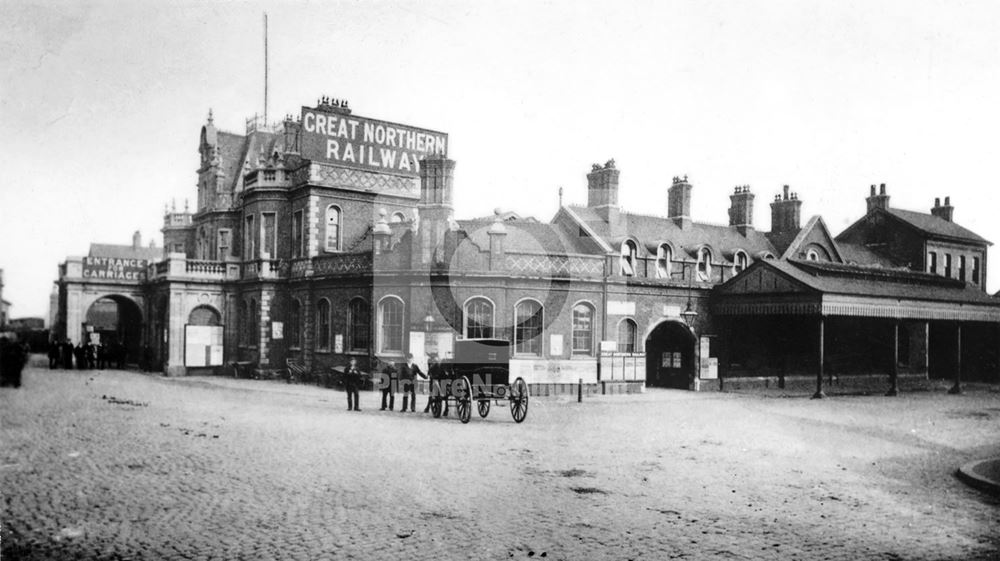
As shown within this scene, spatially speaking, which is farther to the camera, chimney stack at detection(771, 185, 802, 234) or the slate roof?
chimney stack at detection(771, 185, 802, 234)

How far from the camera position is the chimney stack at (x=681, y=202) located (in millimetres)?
31375

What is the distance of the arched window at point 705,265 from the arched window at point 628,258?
11.4ft

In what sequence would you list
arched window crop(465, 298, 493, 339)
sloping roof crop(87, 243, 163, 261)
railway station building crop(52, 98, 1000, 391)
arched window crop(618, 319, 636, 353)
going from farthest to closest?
1. sloping roof crop(87, 243, 163, 261)
2. arched window crop(618, 319, 636, 353)
3. railway station building crop(52, 98, 1000, 391)
4. arched window crop(465, 298, 493, 339)

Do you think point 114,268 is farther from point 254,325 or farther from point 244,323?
point 254,325

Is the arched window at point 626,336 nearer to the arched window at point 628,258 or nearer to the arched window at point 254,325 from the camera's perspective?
the arched window at point 628,258

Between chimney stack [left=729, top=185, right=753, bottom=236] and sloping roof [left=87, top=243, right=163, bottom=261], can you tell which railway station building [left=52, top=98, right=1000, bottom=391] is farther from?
sloping roof [left=87, top=243, right=163, bottom=261]

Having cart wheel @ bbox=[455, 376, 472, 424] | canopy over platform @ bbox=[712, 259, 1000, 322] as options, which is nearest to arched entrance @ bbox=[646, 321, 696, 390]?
canopy over platform @ bbox=[712, 259, 1000, 322]

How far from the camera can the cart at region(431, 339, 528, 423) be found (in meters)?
17.3

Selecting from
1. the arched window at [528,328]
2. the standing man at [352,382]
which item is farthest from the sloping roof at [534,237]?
the standing man at [352,382]

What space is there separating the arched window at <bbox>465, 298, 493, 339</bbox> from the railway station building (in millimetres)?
67

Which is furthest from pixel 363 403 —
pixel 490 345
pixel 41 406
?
pixel 41 406

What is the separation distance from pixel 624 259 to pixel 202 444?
18176mm

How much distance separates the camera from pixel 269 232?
102 ft

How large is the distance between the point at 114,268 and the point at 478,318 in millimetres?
23774
